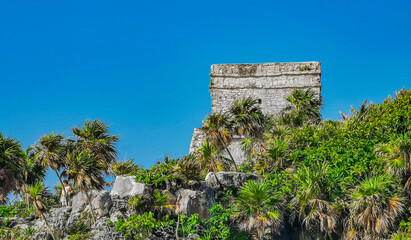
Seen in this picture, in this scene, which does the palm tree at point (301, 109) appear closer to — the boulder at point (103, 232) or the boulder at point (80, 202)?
the boulder at point (80, 202)

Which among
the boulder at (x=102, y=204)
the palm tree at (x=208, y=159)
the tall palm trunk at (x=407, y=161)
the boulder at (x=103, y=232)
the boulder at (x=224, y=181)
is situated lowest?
the boulder at (x=103, y=232)

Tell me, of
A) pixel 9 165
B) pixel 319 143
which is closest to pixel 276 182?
pixel 319 143

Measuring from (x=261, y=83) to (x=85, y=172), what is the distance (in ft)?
38.7

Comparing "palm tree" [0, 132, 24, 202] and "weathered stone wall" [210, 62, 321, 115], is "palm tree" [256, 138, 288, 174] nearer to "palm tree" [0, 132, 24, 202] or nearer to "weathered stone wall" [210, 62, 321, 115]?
"weathered stone wall" [210, 62, 321, 115]

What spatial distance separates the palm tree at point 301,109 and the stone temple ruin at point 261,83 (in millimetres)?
1010

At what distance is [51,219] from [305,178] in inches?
305

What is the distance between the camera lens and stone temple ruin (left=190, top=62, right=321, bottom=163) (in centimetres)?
2647

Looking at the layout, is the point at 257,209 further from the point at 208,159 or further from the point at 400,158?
the point at 400,158

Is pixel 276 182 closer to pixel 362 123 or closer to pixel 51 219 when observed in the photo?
pixel 362 123

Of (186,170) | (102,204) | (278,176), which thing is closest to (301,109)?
(278,176)

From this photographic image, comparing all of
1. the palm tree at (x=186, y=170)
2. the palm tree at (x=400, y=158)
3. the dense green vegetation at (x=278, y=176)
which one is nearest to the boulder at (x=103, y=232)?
the dense green vegetation at (x=278, y=176)

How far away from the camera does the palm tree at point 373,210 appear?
15484mm

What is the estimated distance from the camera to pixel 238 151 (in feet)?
83.9

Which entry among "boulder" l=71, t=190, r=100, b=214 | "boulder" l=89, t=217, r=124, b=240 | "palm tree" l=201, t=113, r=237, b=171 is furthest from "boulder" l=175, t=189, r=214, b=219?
"palm tree" l=201, t=113, r=237, b=171
